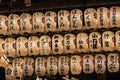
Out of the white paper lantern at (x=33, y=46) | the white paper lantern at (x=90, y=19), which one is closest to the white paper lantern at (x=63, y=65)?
the white paper lantern at (x=33, y=46)

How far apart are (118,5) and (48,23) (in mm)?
2804

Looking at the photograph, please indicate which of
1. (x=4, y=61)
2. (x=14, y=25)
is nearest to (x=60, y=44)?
(x=14, y=25)

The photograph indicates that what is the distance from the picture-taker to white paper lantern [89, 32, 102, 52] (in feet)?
44.1

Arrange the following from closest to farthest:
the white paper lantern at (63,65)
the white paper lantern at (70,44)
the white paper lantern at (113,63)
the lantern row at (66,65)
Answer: the white paper lantern at (113,63) → the lantern row at (66,65) → the white paper lantern at (70,44) → the white paper lantern at (63,65)

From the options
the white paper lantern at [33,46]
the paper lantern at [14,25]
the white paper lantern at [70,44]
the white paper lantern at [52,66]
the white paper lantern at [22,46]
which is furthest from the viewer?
the paper lantern at [14,25]

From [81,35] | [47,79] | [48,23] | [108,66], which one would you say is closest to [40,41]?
[48,23]

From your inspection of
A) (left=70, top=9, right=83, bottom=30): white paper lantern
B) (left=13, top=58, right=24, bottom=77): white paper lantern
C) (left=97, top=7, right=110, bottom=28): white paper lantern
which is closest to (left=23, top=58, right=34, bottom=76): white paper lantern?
(left=13, top=58, right=24, bottom=77): white paper lantern

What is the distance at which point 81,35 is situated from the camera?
13.7 metres

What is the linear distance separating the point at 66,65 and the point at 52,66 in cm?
56

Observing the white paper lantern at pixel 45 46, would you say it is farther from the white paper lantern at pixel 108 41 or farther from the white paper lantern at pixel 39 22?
the white paper lantern at pixel 108 41

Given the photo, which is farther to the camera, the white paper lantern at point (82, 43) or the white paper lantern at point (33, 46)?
the white paper lantern at point (33, 46)

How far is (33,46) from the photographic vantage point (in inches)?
559

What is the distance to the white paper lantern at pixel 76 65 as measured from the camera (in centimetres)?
1367

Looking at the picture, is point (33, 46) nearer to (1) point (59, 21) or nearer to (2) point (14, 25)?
(2) point (14, 25)
